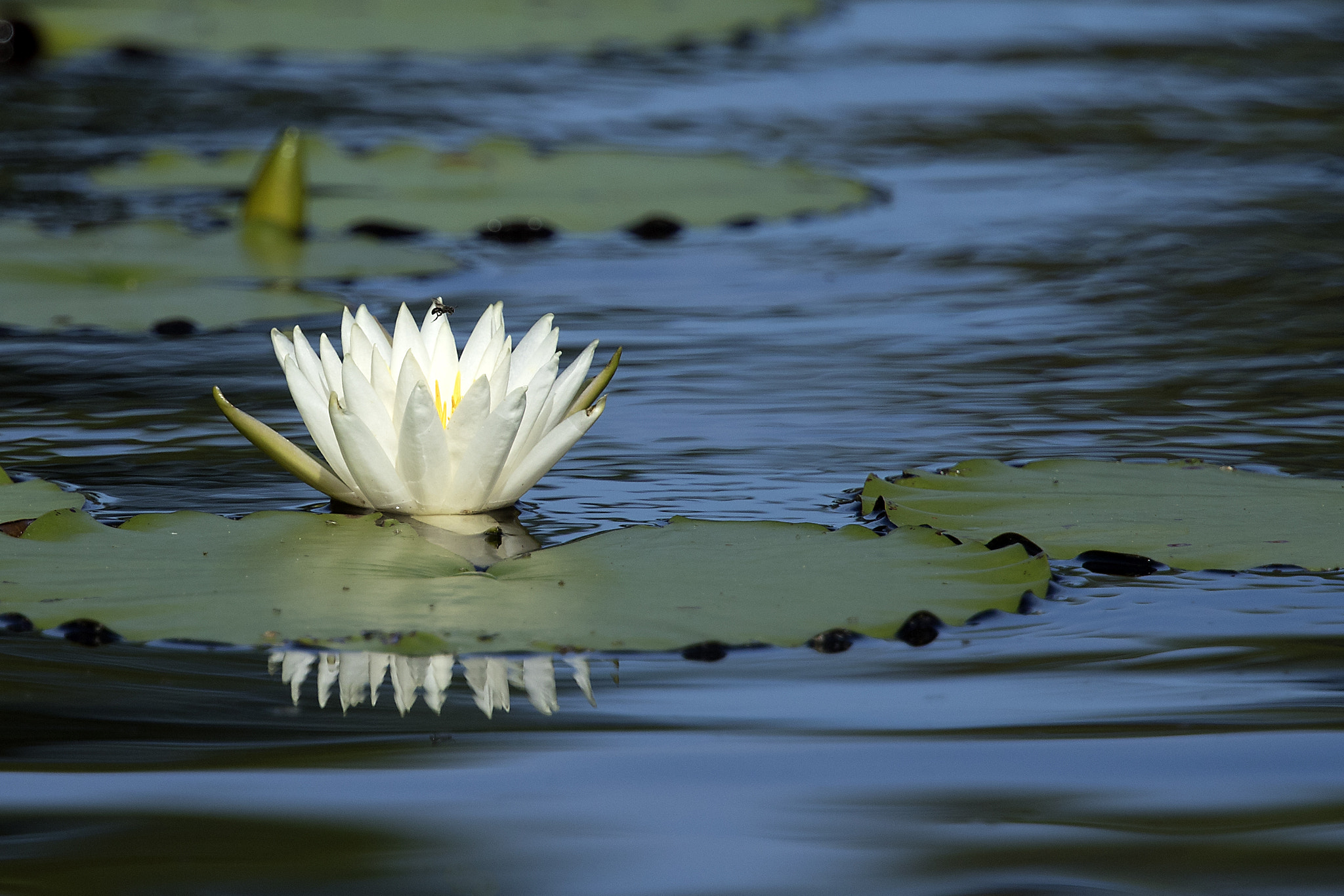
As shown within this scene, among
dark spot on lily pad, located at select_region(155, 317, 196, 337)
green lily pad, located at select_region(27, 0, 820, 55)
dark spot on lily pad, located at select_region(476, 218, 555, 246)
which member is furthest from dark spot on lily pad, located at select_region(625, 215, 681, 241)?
green lily pad, located at select_region(27, 0, 820, 55)

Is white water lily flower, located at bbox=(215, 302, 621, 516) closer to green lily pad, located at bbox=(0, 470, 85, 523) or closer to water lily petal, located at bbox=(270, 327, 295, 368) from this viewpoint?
water lily petal, located at bbox=(270, 327, 295, 368)

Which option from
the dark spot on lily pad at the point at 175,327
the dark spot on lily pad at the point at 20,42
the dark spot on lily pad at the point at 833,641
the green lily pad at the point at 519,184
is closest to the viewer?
the dark spot on lily pad at the point at 833,641

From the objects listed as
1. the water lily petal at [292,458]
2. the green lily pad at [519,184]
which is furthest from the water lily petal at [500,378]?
the green lily pad at [519,184]

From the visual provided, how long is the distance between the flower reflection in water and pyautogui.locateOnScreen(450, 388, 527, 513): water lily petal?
320 millimetres

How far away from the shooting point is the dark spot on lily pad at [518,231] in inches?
167

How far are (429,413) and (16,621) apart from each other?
0.49 meters

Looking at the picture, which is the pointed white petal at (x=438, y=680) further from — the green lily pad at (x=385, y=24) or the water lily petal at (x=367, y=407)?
the green lily pad at (x=385, y=24)

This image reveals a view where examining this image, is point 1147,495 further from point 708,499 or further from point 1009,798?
point 1009,798

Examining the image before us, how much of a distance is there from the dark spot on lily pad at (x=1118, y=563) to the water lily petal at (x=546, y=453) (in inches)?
24.2

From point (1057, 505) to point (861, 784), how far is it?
750 millimetres

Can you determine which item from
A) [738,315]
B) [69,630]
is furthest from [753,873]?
[738,315]

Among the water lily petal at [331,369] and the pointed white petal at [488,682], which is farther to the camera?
the water lily petal at [331,369]

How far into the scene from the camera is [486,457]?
1.99m

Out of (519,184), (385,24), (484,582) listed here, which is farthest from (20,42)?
(484,582)
